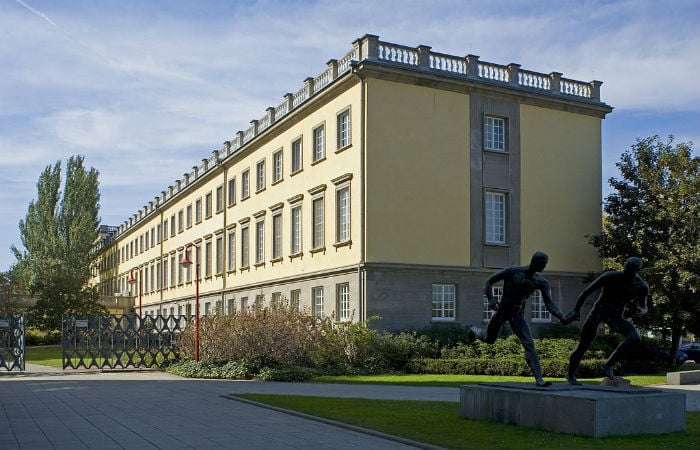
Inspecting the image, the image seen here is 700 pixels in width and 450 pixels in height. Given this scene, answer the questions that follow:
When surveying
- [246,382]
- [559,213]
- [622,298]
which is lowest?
[246,382]

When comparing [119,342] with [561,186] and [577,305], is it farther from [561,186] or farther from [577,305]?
[577,305]

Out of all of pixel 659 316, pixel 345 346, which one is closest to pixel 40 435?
pixel 345 346

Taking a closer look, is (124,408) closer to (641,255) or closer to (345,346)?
(345,346)

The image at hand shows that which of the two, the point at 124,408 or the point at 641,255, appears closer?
the point at 124,408

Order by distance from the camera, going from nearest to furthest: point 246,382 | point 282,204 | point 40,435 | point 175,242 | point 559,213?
1. point 40,435
2. point 246,382
3. point 559,213
4. point 282,204
5. point 175,242

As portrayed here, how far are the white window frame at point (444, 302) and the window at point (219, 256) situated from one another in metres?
20.9

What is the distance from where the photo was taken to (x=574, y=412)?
11656 millimetres

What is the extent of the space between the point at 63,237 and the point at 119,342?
139 ft

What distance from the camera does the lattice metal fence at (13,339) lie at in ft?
100

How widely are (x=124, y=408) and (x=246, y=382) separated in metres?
7.97

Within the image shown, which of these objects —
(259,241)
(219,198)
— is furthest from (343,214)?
(219,198)

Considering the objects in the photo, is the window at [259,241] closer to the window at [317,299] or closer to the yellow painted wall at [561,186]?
the window at [317,299]

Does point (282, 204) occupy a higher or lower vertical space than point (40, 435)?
higher

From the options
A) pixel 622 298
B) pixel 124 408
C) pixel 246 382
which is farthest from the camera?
pixel 246 382
